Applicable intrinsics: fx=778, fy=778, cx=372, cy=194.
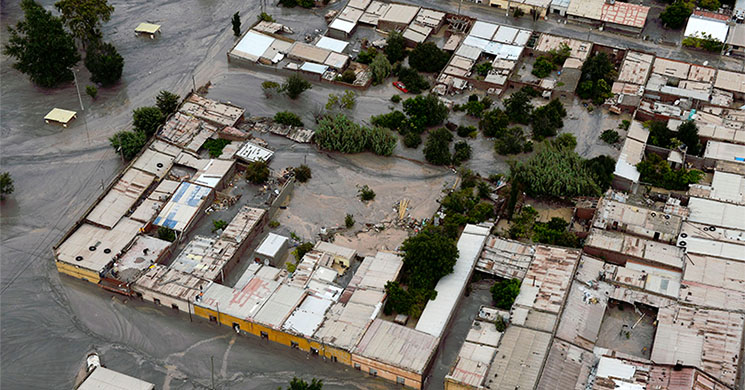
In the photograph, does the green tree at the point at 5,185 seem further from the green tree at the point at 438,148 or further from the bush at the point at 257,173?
the green tree at the point at 438,148

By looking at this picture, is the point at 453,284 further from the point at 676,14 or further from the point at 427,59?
the point at 676,14

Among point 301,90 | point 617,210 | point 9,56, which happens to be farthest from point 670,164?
point 9,56

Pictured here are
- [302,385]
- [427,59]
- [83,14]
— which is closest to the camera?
[302,385]

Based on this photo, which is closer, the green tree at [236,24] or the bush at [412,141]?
the bush at [412,141]

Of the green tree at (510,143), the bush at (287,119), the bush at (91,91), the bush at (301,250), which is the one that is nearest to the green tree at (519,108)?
the green tree at (510,143)

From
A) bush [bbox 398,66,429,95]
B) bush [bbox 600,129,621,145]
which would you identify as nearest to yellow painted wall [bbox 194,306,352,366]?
bush [bbox 398,66,429,95]

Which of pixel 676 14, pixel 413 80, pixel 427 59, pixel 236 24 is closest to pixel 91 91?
pixel 236 24

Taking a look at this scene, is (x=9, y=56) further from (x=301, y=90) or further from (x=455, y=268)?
(x=455, y=268)
